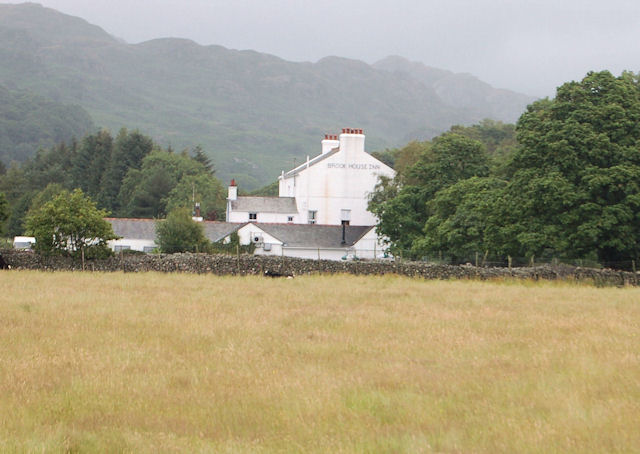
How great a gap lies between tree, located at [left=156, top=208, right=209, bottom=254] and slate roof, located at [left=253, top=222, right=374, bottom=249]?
1265cm

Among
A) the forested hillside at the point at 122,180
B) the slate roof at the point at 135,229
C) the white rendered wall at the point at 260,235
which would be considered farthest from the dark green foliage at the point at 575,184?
the forested hillside at the point at 122,180

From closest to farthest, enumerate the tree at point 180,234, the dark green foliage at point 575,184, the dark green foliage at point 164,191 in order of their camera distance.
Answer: the dark green foliage at point 575,184, the tree at point 180,234, the dark green foliage at point 164,191

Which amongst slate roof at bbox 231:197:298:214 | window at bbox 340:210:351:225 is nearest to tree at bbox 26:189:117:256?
slate roof at bbox 231:197:298:214

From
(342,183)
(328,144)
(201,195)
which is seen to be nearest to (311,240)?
(342,183)

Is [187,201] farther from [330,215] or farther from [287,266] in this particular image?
[287,266]

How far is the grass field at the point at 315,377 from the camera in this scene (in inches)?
439

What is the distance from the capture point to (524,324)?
867 inches

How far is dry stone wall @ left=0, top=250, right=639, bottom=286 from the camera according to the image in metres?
43.0

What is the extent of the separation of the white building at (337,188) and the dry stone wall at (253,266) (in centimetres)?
4978

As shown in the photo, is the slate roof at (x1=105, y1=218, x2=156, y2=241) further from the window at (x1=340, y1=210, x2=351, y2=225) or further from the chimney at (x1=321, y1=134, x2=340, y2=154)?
the chimney at (x1=321, y1=134, x2=340, y2=154)

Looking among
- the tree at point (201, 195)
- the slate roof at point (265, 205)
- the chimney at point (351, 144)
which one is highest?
the chimney at point (351, 144)

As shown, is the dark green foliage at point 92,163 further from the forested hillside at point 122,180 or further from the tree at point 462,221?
the tree at point 462,221

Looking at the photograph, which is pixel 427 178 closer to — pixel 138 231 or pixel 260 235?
pixel 260 235

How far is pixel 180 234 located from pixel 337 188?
30578mm
